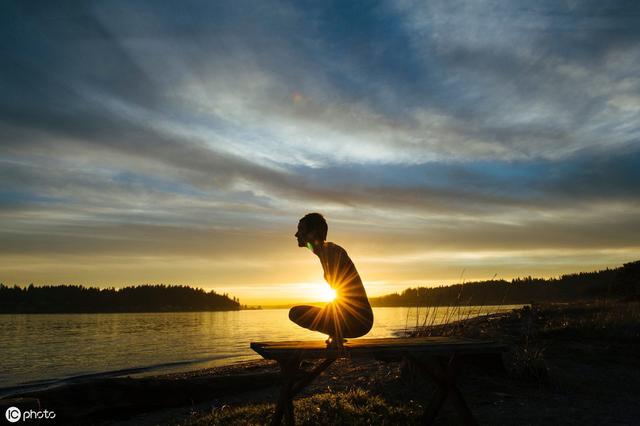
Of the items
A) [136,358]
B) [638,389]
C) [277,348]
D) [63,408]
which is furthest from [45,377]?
[638,389]

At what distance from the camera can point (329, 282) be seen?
5621mm

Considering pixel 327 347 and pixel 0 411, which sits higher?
pixel 327 347

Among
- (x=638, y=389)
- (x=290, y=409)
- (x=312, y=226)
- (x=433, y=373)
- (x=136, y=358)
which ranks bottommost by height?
(x=136, y=358)

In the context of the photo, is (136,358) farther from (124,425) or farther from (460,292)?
(460,292)

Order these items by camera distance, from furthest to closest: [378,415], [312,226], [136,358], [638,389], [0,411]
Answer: [136,358] → [638,389] → [378,415] → [312,226] → [0,411]

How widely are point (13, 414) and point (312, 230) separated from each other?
4119mm

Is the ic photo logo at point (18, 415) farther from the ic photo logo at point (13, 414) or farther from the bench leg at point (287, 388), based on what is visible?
the bench leg at point (287, 388)

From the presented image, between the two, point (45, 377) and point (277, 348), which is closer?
point (277, 348)

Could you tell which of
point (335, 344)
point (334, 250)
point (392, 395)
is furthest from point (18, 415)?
point (392, 395)

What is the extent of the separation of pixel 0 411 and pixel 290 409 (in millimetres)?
3377

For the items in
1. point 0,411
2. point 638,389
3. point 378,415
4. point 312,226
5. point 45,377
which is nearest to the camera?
point 0,411

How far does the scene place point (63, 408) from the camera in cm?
1018

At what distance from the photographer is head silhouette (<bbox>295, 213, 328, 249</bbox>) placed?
5488 millimetres

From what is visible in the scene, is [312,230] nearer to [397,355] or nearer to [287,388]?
[397,355]
